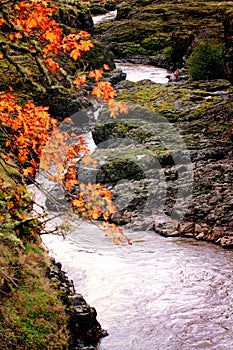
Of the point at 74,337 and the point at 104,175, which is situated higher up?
the point at 74,337

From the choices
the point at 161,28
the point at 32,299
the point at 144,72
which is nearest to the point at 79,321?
the point at 32,299

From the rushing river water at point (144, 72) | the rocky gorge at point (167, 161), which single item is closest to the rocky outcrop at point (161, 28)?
the rushing river water at point (144, 72)

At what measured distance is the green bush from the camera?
116 ft

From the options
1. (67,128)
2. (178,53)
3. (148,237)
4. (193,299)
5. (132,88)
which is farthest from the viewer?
(178,53)

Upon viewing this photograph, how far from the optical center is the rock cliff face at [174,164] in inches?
726

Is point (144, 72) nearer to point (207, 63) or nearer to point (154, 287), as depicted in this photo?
point (207, 63)

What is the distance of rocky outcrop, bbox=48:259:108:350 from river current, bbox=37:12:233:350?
0.39 m

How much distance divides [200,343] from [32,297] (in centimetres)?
456

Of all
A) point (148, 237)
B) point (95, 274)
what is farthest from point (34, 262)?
point (148, 237)

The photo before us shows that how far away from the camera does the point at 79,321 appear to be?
982 cm

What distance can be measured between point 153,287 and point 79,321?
4.37 m

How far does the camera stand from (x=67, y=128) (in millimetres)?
30453

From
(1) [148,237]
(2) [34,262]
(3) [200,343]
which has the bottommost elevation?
(1) [148,237]

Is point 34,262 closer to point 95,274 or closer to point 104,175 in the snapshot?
point 95,274
